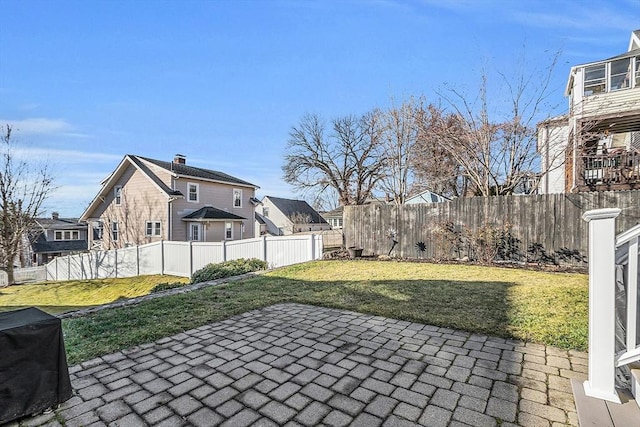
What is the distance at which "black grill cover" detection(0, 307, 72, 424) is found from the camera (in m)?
1.93

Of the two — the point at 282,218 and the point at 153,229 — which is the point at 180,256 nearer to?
the point at 153,229

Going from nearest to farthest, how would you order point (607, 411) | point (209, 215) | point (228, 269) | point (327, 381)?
point (607, 411) → point (327, 381) → point (228, 269) → point (209, 215)

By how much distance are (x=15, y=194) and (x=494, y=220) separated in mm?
22305

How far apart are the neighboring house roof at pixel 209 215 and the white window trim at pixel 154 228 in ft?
4.85

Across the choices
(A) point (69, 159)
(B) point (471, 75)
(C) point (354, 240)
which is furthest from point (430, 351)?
(A) point (69, 159)

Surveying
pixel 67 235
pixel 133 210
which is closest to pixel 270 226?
pixel 133 210

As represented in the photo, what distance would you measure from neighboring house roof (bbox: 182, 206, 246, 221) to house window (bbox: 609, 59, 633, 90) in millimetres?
19664

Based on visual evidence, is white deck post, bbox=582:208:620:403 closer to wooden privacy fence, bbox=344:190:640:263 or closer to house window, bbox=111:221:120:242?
wooden privacy fence, bbox=344:190:640:263

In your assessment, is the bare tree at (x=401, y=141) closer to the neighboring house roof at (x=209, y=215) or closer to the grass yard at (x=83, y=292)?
the neighboring house roof at (x=209, y=215)

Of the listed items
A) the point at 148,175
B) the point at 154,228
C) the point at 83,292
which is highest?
the point at 148,175

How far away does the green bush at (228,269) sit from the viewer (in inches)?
334

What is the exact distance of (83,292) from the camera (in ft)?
43.1

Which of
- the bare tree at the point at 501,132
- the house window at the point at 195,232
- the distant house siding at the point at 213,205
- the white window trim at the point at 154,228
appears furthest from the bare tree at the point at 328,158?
the bare tree at the point at 501,132

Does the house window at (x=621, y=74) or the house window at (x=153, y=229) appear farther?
the house window at (x=153, y=229)
